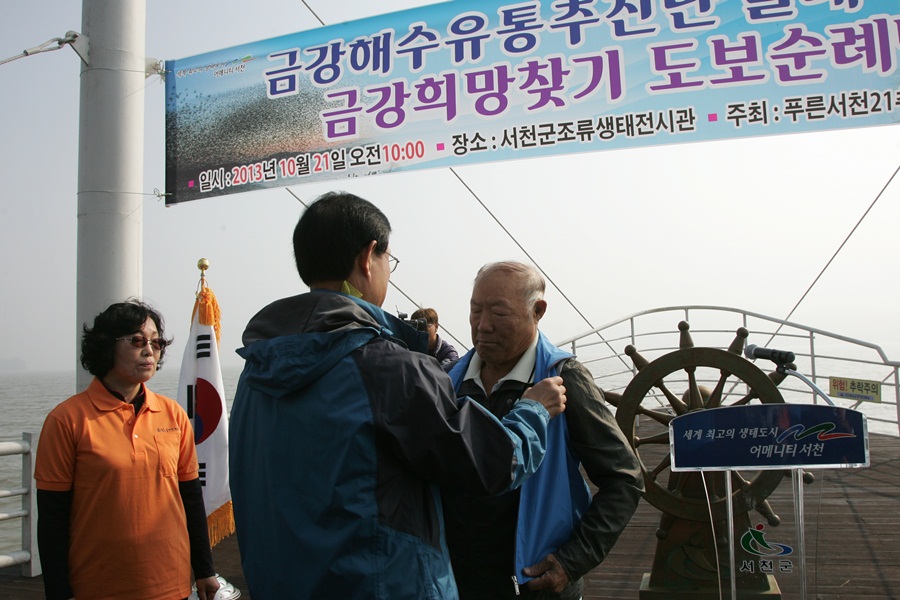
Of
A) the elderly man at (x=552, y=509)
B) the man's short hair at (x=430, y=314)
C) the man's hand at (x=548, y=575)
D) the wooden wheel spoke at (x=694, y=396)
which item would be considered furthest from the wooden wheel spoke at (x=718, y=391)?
the man's short hair at (x=430, y=314)

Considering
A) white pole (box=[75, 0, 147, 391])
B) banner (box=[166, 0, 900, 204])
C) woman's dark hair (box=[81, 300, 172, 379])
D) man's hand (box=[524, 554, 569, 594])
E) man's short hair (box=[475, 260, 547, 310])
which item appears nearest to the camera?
man's hand (box=[524, 554, 569, 594])

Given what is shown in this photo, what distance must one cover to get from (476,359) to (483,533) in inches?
19.7

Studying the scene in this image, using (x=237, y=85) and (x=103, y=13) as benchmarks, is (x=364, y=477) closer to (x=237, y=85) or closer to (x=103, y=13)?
(x=103, y=13)

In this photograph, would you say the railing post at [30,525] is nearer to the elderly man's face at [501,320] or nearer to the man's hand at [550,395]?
the elderly man's face at [501,320]

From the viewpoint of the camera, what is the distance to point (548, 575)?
1.54m

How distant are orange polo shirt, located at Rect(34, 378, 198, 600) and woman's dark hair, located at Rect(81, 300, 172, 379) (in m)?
0.06

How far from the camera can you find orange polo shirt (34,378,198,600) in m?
1.80

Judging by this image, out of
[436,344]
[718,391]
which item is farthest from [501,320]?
[436,344]

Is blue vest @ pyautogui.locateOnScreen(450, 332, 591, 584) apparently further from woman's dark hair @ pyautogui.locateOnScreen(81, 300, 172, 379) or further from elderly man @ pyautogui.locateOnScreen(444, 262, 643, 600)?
woman's dark hair @ pyautogui.locateOnScreen(81, 300, 172, 379)

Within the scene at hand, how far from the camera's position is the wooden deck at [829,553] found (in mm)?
2916

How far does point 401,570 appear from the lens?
1.05 metres

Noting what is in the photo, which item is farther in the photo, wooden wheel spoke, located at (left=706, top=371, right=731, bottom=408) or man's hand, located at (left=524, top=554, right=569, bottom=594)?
wooden wheel spoke, located at (left=706, top=371, right=731, bottom=408)

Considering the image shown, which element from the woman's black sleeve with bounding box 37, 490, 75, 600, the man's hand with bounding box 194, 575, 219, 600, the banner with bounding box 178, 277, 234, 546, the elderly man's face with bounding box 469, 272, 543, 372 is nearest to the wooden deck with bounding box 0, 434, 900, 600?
the banner with bounding box 178, 277, 234, 546

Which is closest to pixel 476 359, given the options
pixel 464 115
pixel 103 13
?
pixel 464 115
